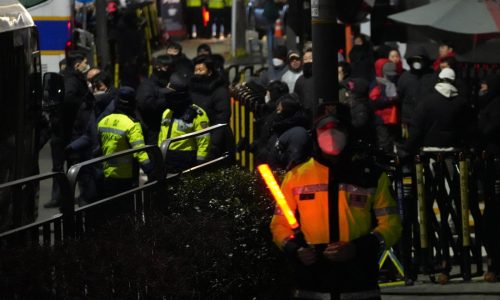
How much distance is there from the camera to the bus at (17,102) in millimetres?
10375

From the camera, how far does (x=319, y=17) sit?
1087 centimetres

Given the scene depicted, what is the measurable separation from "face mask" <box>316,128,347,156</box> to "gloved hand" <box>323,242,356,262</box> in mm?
466

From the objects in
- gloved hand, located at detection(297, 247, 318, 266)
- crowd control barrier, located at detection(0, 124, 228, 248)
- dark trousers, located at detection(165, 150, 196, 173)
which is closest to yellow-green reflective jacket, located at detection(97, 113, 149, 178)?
dark trousers, located at detection(165, 150, 196, 173)

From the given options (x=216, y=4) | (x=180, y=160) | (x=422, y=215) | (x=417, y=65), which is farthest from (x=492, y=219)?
(x=216, y=4)

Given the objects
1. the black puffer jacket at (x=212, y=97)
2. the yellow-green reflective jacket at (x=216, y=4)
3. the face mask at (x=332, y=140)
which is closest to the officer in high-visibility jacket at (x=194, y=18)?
the yellow-green reflective jacket at (x=216, y=4)

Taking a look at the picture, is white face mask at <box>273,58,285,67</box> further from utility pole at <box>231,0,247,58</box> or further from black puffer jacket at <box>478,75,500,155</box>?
utility pole at <box>231,0,247,58</box>

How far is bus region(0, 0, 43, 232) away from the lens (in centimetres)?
1038

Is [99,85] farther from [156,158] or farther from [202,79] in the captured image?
[156,158]

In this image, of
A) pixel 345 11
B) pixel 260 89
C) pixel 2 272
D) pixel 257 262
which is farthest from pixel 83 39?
pixel 2 272

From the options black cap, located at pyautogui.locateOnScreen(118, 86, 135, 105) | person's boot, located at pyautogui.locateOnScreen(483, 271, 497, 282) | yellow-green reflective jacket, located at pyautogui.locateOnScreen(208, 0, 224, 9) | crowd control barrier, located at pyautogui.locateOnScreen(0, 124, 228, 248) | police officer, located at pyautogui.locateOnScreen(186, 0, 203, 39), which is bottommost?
police officer, located at pyautogui.locateOnScreen(186, 0, 203, 39)

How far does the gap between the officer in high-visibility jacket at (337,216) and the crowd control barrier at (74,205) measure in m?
1.28

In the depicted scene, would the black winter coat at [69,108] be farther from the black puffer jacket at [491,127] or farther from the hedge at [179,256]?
the hedge at [179,256]

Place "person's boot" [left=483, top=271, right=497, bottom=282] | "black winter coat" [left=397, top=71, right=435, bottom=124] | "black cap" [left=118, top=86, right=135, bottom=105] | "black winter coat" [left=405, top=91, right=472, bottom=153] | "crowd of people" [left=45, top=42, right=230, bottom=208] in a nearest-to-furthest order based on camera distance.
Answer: "person's boot" [left=483, top=271, right=497, bottom=282], "crowd of people" [left=45, top=42, right=230, bottom=208], "black cap" [left=118, top=86, right=135, bottom=105], "black winter coat" [left=405, top=91, right=472, bottom=153], "black winter coat" [left=397, top=71, right=435, bottom=124]

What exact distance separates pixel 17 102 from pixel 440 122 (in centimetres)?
543
